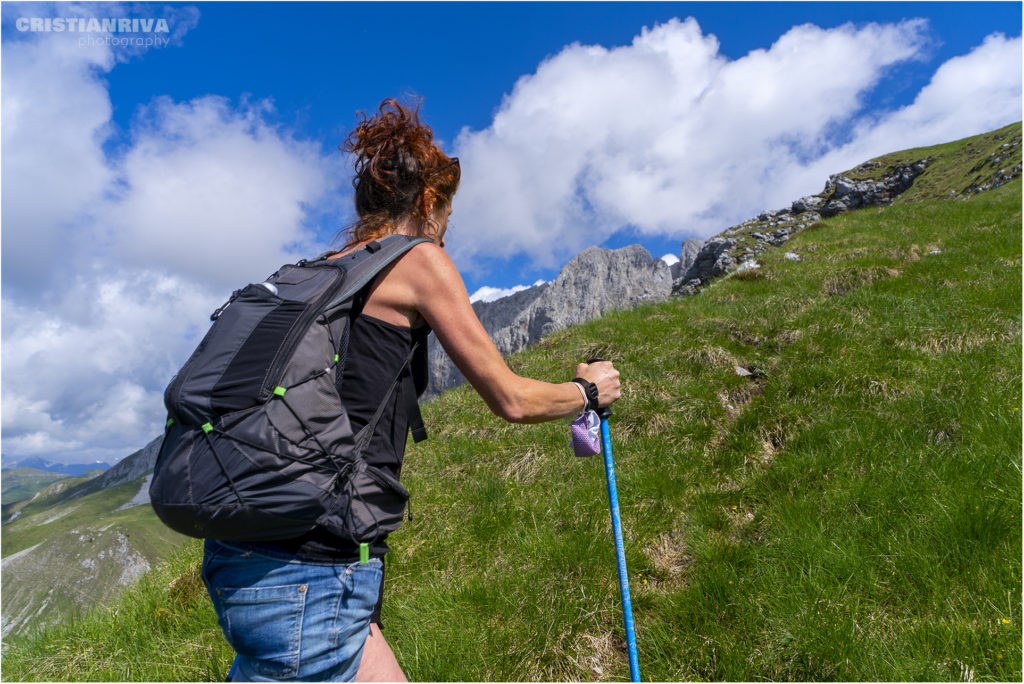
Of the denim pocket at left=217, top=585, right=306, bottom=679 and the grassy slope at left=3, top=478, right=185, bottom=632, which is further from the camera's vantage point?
the grassy slope at left=3, top=478, right=185, bottom=632

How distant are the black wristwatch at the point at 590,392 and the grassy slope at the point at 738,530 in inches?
83.9

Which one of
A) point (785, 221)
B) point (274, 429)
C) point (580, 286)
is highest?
point (580, 286)

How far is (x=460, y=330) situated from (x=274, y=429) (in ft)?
2.73

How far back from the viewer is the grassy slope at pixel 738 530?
3490 millimetres

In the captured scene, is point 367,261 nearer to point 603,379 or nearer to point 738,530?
point 603,379

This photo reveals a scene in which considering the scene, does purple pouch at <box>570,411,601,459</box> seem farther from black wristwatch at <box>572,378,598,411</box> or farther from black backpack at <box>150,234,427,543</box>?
black backpack at <box>150,234,427,543</box>

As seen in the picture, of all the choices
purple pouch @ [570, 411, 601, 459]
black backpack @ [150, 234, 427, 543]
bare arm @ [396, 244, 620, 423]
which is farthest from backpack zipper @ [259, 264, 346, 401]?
purple pouch @ [570, 411, 601, 459]

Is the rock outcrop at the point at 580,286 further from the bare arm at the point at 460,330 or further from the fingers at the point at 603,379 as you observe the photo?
the bare arm at the point at 460,330

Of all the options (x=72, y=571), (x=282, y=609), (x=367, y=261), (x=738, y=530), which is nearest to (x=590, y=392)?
(x=367, y=261)

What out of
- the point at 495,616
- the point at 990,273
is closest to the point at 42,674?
the point at 495,616

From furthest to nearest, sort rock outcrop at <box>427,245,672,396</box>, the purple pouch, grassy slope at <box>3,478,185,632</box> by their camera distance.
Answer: rock outcrop at <box>427,245,672,396</box>, grassy slope at <box>3,478,185,632</box>, the purple pouch

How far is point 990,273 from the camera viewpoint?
30.7 ft

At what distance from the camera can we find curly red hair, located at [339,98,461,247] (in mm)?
2576

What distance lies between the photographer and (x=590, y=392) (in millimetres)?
2803
